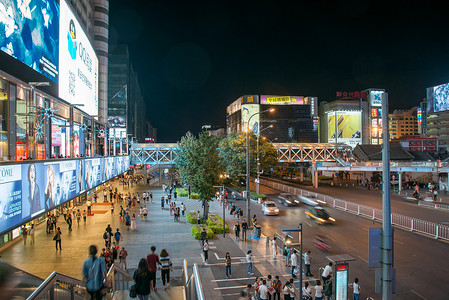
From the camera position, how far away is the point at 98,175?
1598cm

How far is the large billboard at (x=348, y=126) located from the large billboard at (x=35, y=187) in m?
103

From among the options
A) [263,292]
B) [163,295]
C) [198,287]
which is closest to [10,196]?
[163,295]

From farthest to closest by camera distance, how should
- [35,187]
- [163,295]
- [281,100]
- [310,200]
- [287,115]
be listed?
[281,100] < [287,115] < [310,200] < [35,187] < [163,295]

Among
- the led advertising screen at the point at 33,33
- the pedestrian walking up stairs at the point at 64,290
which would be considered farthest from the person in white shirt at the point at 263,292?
the led advertising screen at the point at 33,33

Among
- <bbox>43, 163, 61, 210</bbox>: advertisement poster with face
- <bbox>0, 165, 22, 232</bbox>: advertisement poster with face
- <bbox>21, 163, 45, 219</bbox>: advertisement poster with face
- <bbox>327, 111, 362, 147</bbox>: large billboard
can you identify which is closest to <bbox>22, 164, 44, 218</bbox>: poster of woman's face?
<bbox>21, 163, 45, 219</bbox>: advertisement poster with face

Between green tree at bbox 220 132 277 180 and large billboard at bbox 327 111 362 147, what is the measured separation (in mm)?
68034

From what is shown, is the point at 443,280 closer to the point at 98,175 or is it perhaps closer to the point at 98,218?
the point at 98,175

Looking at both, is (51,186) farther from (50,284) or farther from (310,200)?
(310,200)

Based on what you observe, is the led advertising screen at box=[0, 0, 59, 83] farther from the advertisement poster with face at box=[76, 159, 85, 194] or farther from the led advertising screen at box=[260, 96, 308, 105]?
the led advertising screen at box=[260, 96, 308, 105]

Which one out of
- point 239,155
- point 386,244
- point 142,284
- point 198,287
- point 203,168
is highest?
point 239,155

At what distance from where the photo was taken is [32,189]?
778cm

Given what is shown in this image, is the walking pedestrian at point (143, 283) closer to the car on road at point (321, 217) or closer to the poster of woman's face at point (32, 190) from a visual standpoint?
the poster of woman's face at point (32, 190)

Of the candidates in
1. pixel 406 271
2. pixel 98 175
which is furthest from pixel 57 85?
pixel 406 271

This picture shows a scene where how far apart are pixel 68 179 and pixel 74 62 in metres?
16.1
